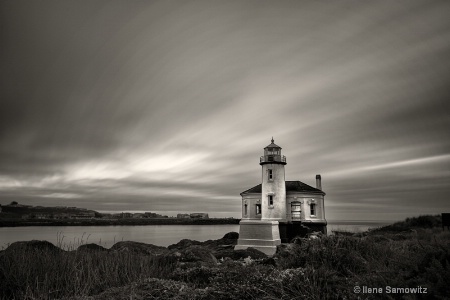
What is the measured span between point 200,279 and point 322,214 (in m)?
27.5

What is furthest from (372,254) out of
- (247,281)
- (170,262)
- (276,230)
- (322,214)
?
(322,214)

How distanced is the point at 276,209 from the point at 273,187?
2.09 m

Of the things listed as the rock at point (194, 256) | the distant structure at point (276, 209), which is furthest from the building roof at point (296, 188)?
the rock at point (194, 256)

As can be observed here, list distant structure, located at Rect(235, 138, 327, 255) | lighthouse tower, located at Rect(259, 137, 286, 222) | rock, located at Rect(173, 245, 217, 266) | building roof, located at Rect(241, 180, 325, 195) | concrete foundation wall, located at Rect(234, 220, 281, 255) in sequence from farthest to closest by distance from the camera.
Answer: building roof, located at Rect(241, 180, 325, 195)
lighthouse tower, located at Rect(259, 137, 286, 222)
distant structure, located at Rect(235, 138, 327, 255)
concrete foundation wall, located at Rect(234, 220, 281, 255)
rock, located at Rect(173, 245, 217, 266)

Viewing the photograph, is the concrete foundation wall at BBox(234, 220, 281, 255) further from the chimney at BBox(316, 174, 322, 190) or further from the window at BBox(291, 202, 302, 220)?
the chimney at BBox(316, 174, 322, 190)

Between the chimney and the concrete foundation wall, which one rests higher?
the chimney

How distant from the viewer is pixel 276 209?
28266 millimetres

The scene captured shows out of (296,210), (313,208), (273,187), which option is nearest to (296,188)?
(296,210)

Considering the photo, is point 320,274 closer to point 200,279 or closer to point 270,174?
point 200,279

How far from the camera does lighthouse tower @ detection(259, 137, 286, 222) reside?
2816 cm

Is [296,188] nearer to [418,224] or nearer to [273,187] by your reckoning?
[273,187]

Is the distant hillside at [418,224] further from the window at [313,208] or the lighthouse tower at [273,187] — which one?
the lighthouse tower at [273,187]

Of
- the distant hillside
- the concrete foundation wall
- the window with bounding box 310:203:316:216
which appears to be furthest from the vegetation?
the window with bounding box 310:203:316:216

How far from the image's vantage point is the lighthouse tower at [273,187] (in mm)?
28156
